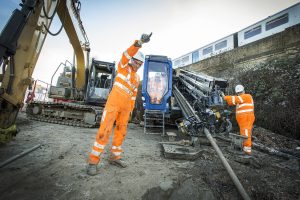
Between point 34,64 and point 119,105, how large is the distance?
1.60 m

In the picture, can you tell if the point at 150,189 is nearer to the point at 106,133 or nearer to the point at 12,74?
the point at 106,133

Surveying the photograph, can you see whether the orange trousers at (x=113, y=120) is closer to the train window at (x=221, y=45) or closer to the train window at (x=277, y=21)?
the train window at (x=277, y=21)

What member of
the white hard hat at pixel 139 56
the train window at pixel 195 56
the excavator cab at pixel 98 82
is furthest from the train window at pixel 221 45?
the white hard hat at pixel 139 56

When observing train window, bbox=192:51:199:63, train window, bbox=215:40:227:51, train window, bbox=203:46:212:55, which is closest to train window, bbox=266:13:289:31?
train window, bbox=215:40:227:51

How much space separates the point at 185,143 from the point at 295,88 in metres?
7.42

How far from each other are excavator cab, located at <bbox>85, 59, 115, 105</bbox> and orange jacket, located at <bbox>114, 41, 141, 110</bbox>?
4.25m

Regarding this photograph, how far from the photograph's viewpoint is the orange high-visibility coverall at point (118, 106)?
116 inches

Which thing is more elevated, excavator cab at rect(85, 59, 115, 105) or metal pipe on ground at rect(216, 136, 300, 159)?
excavator cab at rect(85, 59, 115, 105)

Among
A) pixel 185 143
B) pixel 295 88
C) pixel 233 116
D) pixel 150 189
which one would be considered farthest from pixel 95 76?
pixel 295 88

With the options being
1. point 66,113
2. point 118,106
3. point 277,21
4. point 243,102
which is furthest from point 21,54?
point 277,21

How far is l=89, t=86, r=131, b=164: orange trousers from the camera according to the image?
291 centimetres

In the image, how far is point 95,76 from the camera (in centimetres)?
764

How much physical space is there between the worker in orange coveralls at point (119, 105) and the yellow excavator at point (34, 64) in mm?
1380

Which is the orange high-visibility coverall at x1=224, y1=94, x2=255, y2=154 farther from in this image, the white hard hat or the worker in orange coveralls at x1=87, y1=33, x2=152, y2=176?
the worker in orange coveralls at x1=87, y1=33, x2=152, y2=176
